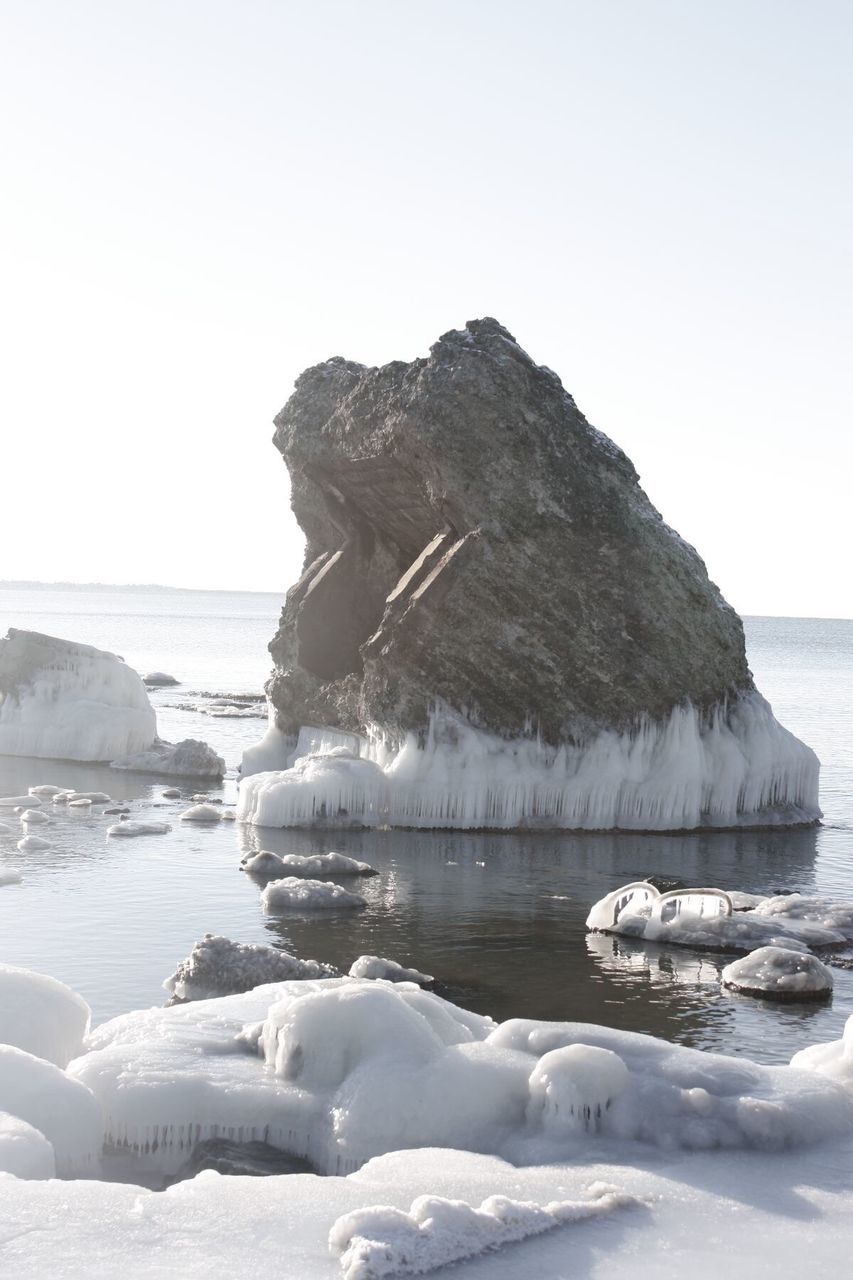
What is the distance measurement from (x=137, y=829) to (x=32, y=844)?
2680 millimetres

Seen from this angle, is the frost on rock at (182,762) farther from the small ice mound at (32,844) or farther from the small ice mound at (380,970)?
the small ice mound at (380,970)

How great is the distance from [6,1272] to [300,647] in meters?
29.3

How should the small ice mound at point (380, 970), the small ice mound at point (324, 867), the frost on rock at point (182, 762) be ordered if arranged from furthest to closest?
the frost on rock at point (182, 762)
the small ice mound at point (324, 867)
the small ice mound at point (380, 970)

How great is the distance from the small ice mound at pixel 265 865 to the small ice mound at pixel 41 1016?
11.8m

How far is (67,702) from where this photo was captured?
139 feet

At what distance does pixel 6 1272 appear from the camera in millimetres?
8055

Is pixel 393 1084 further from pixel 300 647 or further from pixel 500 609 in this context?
pixel 300 647

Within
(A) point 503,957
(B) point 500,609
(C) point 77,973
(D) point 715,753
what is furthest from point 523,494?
(C) point 77,973

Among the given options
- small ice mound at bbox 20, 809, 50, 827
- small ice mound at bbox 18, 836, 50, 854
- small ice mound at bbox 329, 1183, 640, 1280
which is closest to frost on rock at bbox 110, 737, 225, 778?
small ice mound at bbox 20, 809, 50, 827

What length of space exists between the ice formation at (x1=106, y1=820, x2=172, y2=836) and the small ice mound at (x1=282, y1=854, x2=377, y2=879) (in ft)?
16.7

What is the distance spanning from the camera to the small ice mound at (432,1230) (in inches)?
337

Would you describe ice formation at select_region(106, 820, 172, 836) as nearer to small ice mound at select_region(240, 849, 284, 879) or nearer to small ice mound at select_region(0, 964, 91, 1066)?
small ice mound at select_region(240, 849, 284, 879)

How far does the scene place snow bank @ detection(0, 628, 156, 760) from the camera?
1639 inches

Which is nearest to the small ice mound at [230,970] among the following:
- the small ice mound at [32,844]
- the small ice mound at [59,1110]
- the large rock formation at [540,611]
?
the small ice mound at [59,1110]
